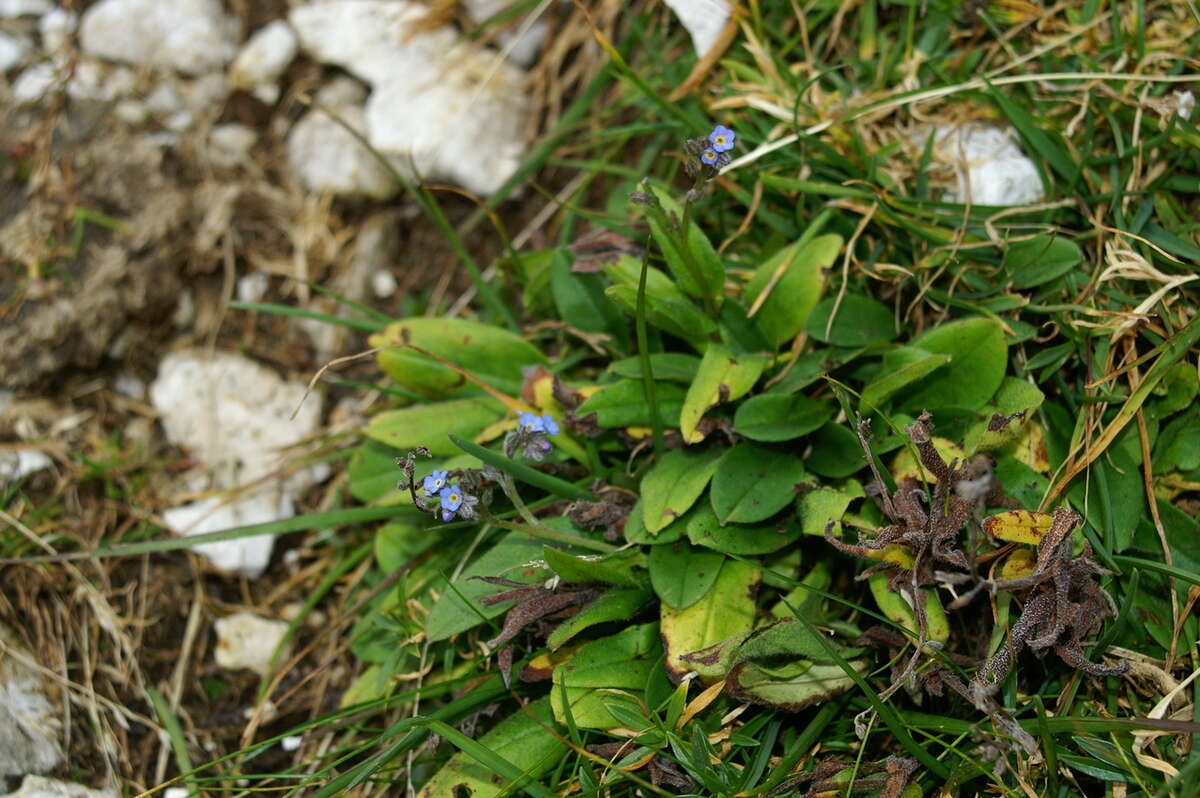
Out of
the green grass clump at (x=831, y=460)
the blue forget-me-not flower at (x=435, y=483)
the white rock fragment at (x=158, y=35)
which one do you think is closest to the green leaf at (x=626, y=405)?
the green grass clump at (x=831, y=460)

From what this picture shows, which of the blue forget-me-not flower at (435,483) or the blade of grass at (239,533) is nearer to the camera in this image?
the blue forget-me-not flower at (435,483)

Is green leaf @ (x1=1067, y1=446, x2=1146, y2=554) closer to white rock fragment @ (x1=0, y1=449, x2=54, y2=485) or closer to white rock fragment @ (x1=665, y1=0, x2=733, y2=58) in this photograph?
white rock fragment @ (x1=665, y1=0, x2=733, y2=58)

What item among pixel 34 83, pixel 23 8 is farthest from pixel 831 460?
pixel 23 8

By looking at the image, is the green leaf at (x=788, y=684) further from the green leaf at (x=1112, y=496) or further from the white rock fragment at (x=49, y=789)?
the white rock fragment at (x=49, y=789)

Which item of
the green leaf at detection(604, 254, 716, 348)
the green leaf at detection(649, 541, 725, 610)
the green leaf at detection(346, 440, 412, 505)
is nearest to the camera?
the green leaf at detection(649, 541, 725, 610)

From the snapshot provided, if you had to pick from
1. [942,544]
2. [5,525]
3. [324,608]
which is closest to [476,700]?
[324,608]

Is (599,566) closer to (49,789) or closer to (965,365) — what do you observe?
(965,365)

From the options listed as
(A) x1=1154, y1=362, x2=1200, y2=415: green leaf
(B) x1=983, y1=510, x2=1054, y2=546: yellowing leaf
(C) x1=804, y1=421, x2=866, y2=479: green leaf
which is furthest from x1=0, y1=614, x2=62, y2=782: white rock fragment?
(A) x1=1154, y1=362, x2=1200, y2=415: green leaf
